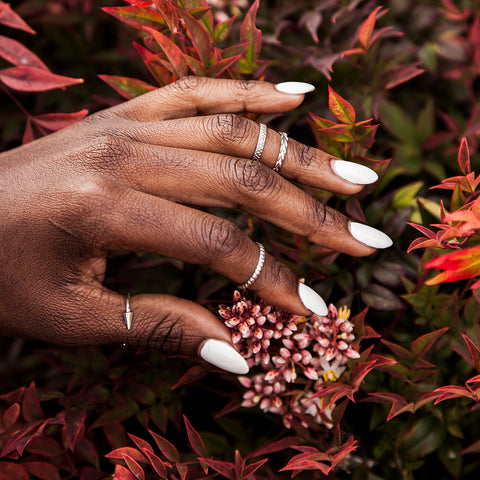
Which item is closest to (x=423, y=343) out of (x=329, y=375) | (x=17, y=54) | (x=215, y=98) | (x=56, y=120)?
(x=329, y=375)

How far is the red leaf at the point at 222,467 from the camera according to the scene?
3.00ft

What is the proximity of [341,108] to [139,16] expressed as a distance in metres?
0.52

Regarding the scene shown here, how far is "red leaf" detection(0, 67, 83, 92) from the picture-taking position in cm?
118

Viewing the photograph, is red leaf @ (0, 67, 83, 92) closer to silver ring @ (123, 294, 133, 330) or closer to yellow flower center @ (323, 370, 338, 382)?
silver ring @ (123, 294, 133, 330)

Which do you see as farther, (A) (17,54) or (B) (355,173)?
(A) (17,54)

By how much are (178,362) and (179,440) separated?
25 cm

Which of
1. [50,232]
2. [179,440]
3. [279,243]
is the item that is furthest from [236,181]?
[179,440]

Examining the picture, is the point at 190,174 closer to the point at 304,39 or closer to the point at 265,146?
the point at 265,146

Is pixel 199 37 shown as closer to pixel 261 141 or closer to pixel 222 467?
pixel 261 141

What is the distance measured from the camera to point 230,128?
1070mm

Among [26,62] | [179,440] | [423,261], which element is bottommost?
[179,440]

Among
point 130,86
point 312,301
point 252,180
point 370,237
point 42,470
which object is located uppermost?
point 130,86

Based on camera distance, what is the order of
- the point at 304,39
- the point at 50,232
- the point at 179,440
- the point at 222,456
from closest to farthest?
the point at 50,232 < the point at 222,456 < the point at 179,440 < the point at 304,39

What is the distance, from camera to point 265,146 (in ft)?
3.59
